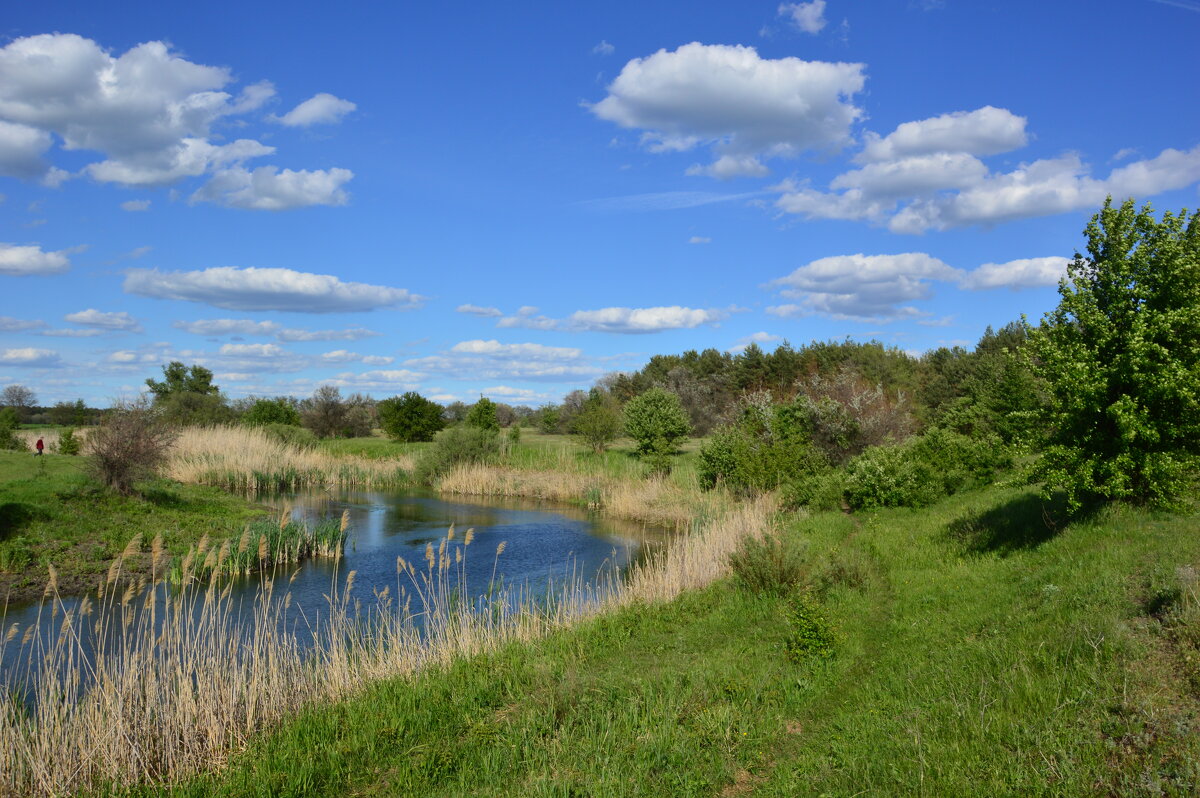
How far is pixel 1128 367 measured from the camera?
10875 millimetres

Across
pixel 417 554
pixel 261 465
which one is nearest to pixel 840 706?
pixel 417 554

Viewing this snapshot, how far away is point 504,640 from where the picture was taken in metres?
10.2

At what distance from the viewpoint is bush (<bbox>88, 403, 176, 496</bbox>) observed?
1891 cm

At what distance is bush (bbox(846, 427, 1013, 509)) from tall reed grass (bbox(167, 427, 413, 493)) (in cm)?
2283

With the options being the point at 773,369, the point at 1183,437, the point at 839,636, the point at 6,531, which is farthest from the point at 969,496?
the point at 773,369

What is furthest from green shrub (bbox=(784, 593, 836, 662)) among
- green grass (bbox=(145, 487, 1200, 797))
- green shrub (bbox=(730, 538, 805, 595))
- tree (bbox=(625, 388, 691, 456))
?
tree (bbox=(625, 388, 691, 456))

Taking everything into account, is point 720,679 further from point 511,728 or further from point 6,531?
point 6,531

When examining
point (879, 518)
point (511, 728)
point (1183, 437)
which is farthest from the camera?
point (879, 518)

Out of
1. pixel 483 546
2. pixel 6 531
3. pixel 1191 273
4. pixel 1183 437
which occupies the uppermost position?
pixel 1191 273

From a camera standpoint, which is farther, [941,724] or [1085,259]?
[1085,259]

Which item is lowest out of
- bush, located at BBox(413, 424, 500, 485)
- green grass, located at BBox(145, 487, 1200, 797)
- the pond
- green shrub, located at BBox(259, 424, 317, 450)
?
the pond

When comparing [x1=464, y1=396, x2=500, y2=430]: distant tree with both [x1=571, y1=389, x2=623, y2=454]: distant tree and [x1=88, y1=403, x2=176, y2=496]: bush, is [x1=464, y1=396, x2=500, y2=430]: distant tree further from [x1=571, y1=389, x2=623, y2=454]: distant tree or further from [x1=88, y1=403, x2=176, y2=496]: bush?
[x1=88, y1=403, x2=176, y2=496]: bush

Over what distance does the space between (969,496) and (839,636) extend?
39.8 feet

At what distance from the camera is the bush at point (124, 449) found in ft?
62.0
